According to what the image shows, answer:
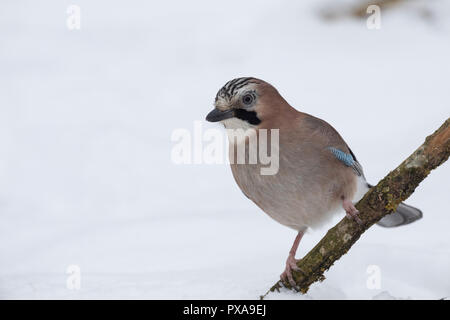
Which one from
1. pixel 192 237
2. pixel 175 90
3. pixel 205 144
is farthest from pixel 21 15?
pixel 192 237

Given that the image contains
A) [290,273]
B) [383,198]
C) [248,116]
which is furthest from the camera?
[248,116]

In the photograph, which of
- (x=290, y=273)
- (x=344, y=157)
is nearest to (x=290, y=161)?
(x=344, y=157)

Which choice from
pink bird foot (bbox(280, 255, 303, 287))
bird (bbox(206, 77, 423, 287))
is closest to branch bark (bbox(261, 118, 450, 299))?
pink bird foot (bbox(280, 255, 303, 287))

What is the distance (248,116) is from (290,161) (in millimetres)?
339

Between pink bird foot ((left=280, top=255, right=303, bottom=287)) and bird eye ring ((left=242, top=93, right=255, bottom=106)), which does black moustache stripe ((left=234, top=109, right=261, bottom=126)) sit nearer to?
bird eye ring ((left=242, top=93, right=255, bottom=106))

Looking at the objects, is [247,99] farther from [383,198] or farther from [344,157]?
[383,198]

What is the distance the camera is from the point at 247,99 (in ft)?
12.9

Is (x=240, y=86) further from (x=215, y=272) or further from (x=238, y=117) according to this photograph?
(x=215, y=272)

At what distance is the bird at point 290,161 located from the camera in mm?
3904

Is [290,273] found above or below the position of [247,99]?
below

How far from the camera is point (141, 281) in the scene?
4188 mm

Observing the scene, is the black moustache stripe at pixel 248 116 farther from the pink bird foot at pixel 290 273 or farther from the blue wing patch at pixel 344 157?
the pink bird foot at pixel 290 273

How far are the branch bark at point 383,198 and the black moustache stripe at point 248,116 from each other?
2.53 feet

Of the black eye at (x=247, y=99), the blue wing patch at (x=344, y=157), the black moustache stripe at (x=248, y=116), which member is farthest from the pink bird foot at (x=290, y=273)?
the black eye at (x=247, y=99)
